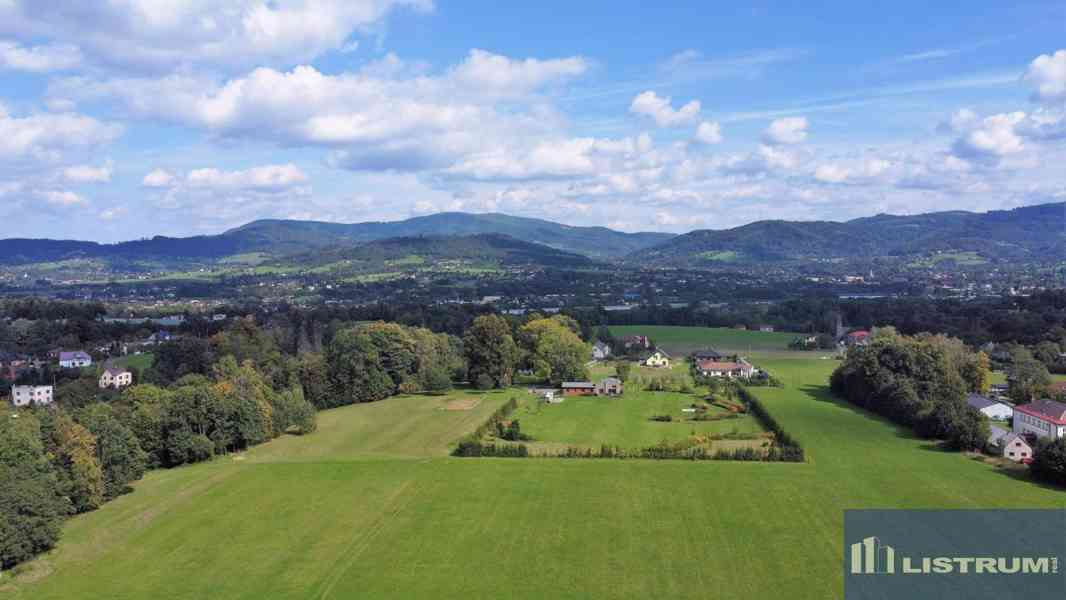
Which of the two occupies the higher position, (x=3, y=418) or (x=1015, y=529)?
(x=3, y=418)

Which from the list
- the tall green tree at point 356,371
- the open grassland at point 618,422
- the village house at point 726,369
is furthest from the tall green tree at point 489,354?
the village house at point 726,369

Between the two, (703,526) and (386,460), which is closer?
(703,526)

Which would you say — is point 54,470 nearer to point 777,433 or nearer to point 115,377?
point 777,433

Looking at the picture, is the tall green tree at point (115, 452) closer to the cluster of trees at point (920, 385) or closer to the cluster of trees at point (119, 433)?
the cluster of trees at point (119, 433)

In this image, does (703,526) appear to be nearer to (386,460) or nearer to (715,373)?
(386,460)

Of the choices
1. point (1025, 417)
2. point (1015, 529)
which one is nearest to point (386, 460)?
point (1015, 529)

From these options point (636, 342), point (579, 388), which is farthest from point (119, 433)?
point (636, 342)
